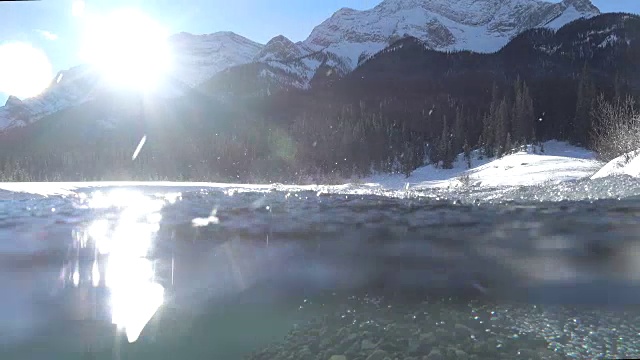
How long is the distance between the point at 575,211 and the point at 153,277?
58.5ft

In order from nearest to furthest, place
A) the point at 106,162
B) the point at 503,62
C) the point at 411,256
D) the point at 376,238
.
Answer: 1. the point at 411,256
2. the point at 376,238
3. the point at 106,162
4. the point at 503,62

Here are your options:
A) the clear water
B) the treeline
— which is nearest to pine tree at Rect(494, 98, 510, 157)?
the treeline

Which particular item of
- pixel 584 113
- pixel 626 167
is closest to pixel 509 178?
pixel 626 167

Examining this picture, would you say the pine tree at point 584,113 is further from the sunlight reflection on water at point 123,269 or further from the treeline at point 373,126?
the sunlight reflection on water at point 123,269

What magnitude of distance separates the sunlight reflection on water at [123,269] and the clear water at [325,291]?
0.15 feet

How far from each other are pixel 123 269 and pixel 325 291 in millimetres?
4902

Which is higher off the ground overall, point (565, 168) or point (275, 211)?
point (565, 168)

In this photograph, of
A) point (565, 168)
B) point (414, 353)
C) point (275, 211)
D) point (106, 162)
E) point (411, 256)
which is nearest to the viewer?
point (414, 353)

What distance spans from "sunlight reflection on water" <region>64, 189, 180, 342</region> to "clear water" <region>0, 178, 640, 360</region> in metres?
0.05

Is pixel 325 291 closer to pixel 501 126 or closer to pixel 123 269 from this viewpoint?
pixel 123 269

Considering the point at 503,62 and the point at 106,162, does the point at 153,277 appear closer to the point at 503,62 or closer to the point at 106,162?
the point at 106,162

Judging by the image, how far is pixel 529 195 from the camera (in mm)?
28438

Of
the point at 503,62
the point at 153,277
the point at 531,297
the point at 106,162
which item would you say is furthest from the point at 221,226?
the point at 503,62

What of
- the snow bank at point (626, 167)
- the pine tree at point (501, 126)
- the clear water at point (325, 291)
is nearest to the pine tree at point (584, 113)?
the pine tree at point (501, 126)
